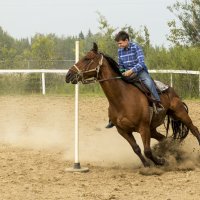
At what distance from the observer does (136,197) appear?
22.6ft

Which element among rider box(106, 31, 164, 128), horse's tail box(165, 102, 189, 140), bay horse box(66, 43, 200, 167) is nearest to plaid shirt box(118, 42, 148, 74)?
rider box(106, 31, 164, 128)

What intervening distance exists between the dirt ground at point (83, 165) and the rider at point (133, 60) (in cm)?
123

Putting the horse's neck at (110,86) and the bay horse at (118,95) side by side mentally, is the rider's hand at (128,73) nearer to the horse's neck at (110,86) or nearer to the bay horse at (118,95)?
the bay horse at (118,95)

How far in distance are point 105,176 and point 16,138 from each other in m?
4.70

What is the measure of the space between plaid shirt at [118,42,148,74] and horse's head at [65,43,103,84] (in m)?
0.58

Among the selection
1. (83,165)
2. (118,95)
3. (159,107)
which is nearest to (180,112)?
(159,107)

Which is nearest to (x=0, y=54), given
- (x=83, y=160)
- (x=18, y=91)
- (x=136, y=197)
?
(x=18, y=91)

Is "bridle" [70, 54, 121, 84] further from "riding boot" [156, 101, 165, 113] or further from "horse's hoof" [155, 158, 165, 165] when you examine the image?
"horse's hoof" [155, 158, 165, 165]

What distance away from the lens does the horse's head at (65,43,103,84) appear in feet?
27.6

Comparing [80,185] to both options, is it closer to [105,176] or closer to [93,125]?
[105,176]

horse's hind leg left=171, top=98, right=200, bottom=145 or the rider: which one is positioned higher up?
the rider

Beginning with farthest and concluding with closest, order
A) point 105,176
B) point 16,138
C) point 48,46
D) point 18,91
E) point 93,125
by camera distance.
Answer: point 48,46 → point 18,91 → point 93,125 → point 16,138 → point 105,176

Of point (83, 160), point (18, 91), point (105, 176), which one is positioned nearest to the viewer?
point (105, 176)

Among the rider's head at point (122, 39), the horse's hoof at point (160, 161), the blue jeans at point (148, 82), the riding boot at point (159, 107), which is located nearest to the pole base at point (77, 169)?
the horse's hoof at point (160, 161)
